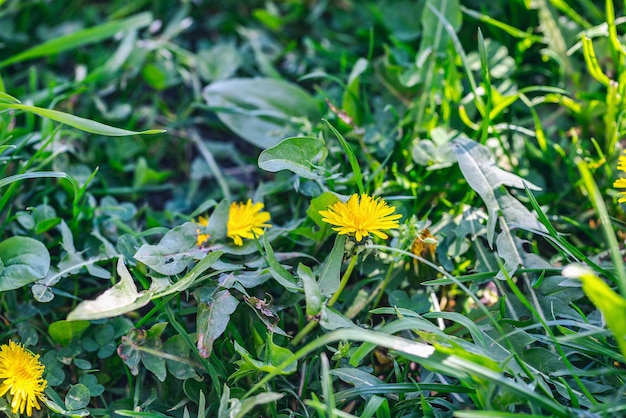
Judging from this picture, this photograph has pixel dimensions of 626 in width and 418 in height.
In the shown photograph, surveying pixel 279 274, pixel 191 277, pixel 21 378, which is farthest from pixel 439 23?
pixel 21 378

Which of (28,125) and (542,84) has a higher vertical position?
(542,84)

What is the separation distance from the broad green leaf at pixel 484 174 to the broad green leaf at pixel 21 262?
949mm

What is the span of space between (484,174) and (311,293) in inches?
20.4

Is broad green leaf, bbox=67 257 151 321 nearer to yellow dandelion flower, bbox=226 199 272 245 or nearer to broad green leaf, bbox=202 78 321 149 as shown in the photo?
yellow dandelion flower, bbox=226 199 272 245

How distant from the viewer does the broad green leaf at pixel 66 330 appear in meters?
1.31

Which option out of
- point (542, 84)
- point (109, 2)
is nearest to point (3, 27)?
point (109, 2)

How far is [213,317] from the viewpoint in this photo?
4.00 feet

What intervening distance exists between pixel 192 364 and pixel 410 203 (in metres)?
0.66

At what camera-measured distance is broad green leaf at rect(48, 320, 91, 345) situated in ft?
4.31

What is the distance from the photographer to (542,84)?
1.87 meters

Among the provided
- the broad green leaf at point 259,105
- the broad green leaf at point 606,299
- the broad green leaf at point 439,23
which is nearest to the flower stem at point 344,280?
the broad green leaf at point 606,299

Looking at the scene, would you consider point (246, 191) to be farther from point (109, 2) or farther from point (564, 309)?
point (109, 2)

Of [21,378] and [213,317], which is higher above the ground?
[213,317]

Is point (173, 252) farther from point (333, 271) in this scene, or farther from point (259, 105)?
point (259, 105)
